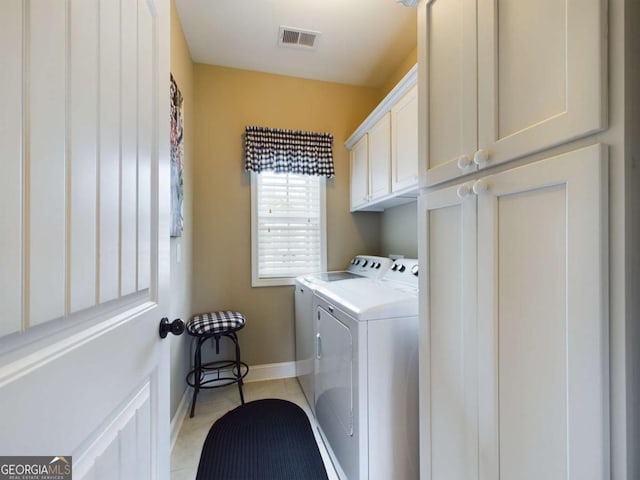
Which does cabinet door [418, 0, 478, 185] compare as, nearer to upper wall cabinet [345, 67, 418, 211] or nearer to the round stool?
upper wall cabinet [345, 67, 418, 211]

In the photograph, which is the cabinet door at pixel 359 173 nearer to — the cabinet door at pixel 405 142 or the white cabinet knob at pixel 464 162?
the cabinet door at pixel 405 142

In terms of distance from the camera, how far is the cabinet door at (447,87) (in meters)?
0.82

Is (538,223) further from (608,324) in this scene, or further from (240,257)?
(240,257)

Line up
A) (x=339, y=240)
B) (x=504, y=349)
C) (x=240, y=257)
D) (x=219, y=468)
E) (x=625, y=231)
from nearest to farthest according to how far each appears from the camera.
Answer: (x=625, y=231) < (x=504, y=349) < (x=219, y=468) < (x=240, y=257) < (x=339, y=240)

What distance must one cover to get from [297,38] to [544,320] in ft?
7.89

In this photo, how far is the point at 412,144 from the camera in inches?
66.5

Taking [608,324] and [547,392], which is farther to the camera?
[547,392]

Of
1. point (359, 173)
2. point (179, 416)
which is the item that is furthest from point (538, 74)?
point (179, 416)

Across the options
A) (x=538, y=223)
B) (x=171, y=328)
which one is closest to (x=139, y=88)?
(x=171, y=328)

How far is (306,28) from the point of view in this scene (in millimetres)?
2031

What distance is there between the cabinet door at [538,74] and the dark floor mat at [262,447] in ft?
5.86

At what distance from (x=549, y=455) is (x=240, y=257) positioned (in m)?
2.35

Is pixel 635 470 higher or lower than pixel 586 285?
lower

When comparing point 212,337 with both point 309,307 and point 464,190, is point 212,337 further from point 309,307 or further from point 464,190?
point 464,190
